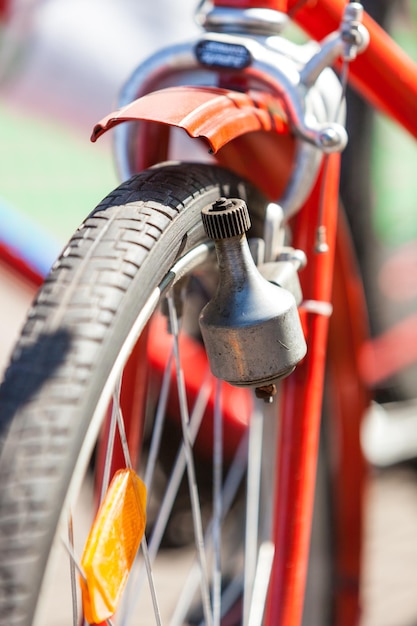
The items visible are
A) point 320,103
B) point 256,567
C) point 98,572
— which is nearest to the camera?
point 98,572

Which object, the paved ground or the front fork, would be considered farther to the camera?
the paved ground

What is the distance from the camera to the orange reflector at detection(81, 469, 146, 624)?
0.59m

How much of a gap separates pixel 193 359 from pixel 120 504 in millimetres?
767

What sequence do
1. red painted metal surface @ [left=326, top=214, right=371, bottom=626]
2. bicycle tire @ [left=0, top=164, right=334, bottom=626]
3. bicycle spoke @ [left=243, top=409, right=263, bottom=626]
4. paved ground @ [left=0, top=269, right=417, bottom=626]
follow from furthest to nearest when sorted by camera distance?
paved ground @ [left=0, top=269, right=417, bottom=626], red painted metal surface @ [left=326, top=214, right=371, bottom=626], bicycle spoke @ [left=243, top=409, right=263, bottom=626], bicycle tire @ [left=0, top=164, right=334, bottom=626]

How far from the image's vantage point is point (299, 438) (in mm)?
898

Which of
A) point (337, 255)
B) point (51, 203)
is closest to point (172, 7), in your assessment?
point (51, 203)

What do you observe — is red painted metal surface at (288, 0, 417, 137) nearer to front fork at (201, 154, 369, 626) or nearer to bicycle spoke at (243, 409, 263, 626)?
front fork at (201, 154, 369, 626)

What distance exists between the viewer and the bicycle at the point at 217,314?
54 centimetres

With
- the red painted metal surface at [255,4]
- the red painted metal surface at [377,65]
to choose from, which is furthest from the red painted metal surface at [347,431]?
the red painted metal surface at [255,4]

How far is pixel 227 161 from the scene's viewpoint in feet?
3.16

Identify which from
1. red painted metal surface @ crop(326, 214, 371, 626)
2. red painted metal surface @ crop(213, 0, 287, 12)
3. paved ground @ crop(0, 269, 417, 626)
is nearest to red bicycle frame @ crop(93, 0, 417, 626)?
red painted metal surface @ crop(213, 0, 287, 12)

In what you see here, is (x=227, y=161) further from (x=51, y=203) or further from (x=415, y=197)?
(x=415, y=197)

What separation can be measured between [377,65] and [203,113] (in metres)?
0.27

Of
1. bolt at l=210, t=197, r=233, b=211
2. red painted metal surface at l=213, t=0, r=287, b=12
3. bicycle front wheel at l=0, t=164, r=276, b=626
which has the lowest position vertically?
bicycle front wheel at l=0, t=164, r=276, b=626
